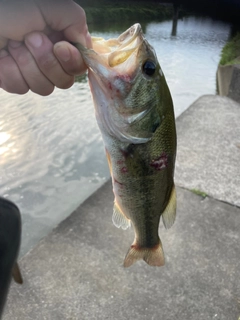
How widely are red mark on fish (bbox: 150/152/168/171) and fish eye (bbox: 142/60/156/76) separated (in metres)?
0.36

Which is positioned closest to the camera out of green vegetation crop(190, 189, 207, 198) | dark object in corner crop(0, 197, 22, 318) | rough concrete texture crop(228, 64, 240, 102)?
dark object in corner crop(0, 197, 22, 318)

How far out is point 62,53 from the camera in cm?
127

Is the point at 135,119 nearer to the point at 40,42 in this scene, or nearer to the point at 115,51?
the point at 115,51

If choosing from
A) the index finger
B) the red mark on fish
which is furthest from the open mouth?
the red mark on fish

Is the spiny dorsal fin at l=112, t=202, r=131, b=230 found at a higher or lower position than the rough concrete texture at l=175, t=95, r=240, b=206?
higher

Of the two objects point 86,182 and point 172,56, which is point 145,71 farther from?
point 172,56

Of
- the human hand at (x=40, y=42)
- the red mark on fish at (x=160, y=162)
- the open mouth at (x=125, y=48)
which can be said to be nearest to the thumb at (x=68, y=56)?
the human hand at (x=40, y=42)

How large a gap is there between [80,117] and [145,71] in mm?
5284

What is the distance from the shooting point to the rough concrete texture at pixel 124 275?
2.48m

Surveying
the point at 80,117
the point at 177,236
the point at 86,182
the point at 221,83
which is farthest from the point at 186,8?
the point at 177,236

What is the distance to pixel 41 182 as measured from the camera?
15.5ft

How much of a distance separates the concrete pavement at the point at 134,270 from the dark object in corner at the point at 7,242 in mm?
1044

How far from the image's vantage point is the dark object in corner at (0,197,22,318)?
150cm

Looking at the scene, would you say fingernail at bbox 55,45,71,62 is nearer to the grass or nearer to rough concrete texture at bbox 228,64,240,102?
rough concrete texture at bbox 228,64,240,102
